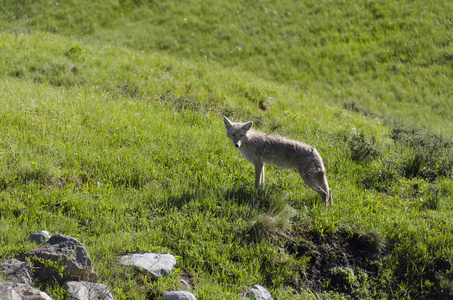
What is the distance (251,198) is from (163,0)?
24.2m

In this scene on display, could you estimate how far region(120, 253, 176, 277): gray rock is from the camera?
5642 mm

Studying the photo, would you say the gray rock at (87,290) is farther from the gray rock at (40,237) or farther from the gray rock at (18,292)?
the gray rock at (40,237)

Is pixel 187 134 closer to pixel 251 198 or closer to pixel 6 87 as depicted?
pixel 251 198

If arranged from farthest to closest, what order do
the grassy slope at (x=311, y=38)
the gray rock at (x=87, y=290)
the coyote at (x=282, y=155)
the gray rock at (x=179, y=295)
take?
1. the grassy slope at (x=311, y=38)
2. the coyote at (x=282, y=155)
3. the gray rock at (x=179, y=295)
4. the gray rock at (x=87, y=290)

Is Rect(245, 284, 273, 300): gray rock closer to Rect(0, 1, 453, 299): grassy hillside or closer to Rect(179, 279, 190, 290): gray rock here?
Rect(0, 1, 453, 299): grassy hillside

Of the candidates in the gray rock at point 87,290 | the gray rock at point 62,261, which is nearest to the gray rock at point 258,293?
the gray rock at point 87,290

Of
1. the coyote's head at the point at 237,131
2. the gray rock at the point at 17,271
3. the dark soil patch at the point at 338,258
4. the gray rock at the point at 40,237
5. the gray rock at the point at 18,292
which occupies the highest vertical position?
the coyote's head at the point at 237,131

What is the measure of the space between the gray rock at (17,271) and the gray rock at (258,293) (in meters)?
3.14

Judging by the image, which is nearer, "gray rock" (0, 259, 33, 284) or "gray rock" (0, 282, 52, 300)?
"gray rock" (0, 282, 52, 300)

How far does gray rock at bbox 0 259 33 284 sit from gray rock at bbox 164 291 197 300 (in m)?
1.87

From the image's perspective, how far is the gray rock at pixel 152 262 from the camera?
5.64m

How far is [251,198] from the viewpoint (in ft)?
25.1

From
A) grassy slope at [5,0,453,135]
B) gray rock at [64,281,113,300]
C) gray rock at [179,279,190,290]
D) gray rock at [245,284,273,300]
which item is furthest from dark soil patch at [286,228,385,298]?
grassy slope at [5,0,453,135]

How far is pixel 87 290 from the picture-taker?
5.06 m
